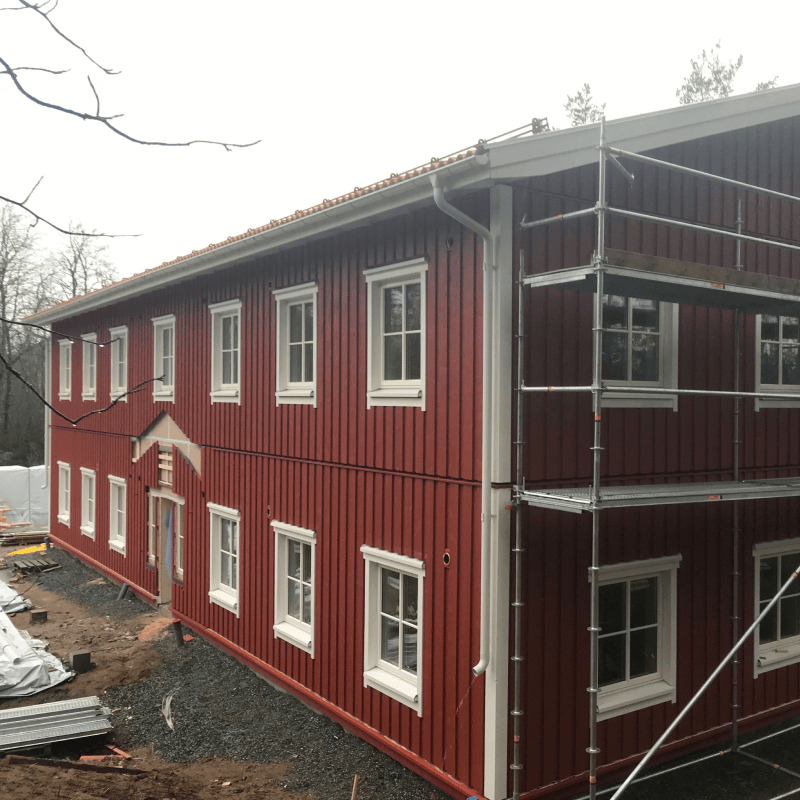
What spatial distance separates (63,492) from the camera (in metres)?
19.4

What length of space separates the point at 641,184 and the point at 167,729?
7.88 meters

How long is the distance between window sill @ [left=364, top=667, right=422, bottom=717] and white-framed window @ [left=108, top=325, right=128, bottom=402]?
927cm

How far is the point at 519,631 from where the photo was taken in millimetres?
6438

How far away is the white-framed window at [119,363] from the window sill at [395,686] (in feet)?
30.4

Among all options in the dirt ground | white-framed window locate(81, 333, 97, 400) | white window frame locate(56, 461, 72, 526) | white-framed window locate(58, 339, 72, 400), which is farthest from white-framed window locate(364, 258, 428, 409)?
white window frame locate(56, 461, 72, 526)

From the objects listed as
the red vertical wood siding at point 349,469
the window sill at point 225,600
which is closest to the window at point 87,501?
the red vertical wood siding at point 349,469

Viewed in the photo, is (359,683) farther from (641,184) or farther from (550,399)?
(641,184)

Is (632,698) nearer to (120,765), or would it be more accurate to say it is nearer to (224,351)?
(120,765)

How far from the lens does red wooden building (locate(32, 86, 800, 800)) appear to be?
655 cm

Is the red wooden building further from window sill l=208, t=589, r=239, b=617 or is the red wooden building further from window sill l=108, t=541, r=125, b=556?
window sill l=108, t=541, r=125, b=556

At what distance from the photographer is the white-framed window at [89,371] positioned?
16.9 metres

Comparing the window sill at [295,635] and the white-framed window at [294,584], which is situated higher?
the white-framed window at [294,584]

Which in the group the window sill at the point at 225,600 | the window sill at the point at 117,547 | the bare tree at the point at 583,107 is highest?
the bare tree at the point at 583,107

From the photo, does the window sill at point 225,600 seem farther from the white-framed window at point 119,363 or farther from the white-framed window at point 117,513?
the white-framed window at point 119,363
